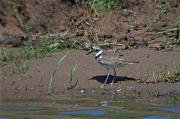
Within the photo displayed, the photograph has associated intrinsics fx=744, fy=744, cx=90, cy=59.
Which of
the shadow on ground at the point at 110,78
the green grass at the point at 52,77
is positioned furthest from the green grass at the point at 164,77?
the green grass at the point at 52,77

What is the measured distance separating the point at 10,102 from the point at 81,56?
88.9 inches

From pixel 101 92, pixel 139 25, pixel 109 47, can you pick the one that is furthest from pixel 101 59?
pixel 139 25

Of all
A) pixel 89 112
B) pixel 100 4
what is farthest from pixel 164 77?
pixel 100 4

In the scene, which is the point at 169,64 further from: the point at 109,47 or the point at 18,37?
the point at 18,37

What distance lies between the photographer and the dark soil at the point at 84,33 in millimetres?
11328

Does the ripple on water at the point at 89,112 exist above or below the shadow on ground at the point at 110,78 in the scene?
below

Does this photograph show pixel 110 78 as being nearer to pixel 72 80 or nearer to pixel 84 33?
pixel 72 80

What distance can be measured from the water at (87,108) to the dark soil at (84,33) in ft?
2.04

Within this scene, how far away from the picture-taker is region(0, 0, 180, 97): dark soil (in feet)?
37.2

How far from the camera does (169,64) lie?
11.6m

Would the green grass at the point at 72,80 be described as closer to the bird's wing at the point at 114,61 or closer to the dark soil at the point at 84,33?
the dark soil at the point at 84,33

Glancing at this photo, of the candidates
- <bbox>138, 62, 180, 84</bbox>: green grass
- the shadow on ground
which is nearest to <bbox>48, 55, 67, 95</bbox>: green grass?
the shadow on ground

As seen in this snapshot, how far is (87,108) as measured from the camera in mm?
9711

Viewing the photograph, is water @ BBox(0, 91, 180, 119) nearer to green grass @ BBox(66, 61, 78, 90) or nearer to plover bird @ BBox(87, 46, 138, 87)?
green grass @ BBox(66, 61, 78, 90)
